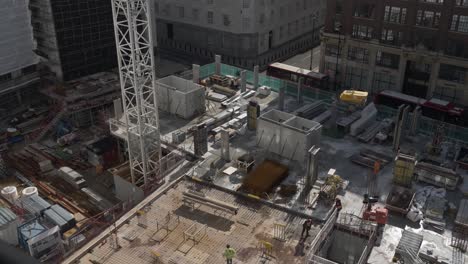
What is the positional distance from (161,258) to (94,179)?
21.9m

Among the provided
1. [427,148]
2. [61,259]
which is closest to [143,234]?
[61,259]

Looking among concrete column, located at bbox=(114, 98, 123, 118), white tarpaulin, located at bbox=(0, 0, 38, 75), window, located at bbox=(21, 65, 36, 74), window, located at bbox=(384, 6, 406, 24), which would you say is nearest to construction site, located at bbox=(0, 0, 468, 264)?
concrete column, located at bbox=(114, 98, 123, 118)

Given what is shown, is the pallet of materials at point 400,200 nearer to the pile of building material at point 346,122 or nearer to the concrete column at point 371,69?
the pile of building material at point 346,122

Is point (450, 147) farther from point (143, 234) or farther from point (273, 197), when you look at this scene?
point (143, 234)

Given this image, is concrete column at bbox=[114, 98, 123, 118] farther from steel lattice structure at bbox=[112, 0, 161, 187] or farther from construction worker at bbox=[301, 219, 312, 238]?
construction worker at bbox=[301, 219, 312, 238]

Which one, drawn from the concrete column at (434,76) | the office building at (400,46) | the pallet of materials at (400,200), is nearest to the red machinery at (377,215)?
the pallet of materials at (400,200)

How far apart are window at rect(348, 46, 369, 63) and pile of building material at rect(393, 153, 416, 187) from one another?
107ft

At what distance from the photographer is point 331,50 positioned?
74875mm

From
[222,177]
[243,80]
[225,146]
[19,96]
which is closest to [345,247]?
[222,177]

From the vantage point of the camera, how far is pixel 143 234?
36.2 meters

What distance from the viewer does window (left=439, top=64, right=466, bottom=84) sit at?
63688 millimetres

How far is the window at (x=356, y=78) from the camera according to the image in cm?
7294

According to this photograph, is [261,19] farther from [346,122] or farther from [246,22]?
[346,122]

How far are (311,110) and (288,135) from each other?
1257 centimetres
